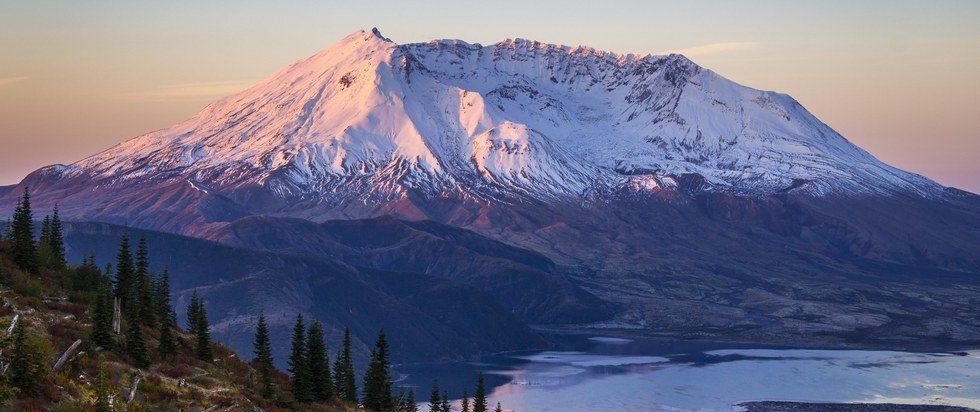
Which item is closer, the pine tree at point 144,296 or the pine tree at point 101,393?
the pine tree at point 101,393

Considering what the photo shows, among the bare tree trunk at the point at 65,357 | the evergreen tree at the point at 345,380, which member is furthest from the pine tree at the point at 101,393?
the evergreen tree at the point at 345,380

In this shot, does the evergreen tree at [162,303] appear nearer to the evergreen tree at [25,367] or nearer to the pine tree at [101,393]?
the pine tree at [101,393]

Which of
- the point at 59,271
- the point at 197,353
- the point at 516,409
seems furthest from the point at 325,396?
the point at 516,409

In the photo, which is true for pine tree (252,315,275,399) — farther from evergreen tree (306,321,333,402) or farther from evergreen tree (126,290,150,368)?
evergreen tree (126,290,150,368)

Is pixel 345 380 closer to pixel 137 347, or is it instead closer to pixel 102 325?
pixel 137 347

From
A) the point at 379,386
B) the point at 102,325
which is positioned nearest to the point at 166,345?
the point at 102,325
